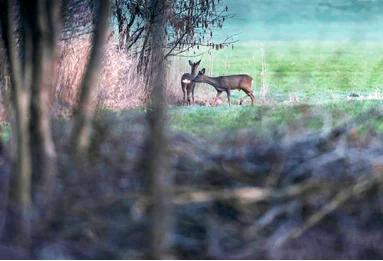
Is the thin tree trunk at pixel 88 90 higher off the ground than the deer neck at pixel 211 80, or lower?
higher

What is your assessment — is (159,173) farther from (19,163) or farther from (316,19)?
(316,19)

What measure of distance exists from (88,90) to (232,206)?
639mm

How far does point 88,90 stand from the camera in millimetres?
3014

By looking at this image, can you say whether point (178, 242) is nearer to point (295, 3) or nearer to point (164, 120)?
point (164, 120)

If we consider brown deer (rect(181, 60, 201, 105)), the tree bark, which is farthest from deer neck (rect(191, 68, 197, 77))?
the tree bark

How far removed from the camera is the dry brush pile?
2.71 metres

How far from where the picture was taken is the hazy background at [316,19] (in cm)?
492

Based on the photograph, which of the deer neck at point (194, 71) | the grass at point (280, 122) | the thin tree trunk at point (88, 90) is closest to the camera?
the thin tree trunk at point (88, 90)

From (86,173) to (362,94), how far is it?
110 inches

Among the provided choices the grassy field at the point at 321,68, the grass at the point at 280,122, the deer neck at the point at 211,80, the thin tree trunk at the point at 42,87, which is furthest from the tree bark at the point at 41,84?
the deer neck at the point at 211,80

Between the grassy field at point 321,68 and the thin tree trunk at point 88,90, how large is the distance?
1.90 m

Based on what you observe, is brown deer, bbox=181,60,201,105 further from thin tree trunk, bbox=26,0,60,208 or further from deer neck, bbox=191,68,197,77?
thin tree trunk, bbox=26,0,60,208

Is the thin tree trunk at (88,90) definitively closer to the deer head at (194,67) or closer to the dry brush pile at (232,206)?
the dry brush pile at (232,206)

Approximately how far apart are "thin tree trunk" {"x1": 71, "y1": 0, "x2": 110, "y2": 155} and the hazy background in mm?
2062
